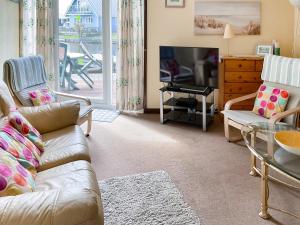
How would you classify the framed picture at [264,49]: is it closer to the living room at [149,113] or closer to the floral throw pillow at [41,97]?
the living room at [149,113]

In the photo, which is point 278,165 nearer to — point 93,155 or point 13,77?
point 93,155

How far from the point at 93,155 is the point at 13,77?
114cm

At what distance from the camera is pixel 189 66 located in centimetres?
479

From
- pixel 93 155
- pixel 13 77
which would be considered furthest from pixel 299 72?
pixel 13 77

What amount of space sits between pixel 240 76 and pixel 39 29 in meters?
3.06

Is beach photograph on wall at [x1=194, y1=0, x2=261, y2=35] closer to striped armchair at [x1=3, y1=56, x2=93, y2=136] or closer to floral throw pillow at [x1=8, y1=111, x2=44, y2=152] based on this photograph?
striped armchair at [x1=3, y1=56, x2=93, y2=136]

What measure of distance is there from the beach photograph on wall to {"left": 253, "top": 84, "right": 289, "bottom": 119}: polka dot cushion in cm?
139

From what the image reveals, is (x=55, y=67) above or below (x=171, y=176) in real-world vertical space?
above

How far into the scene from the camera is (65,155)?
241cm

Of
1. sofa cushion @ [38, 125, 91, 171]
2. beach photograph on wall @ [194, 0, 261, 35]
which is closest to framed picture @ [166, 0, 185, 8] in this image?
beach photograph on wall @ [194, 0, 261, 35]

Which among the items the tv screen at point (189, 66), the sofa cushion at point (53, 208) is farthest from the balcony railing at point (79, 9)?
the sofa cushion at point (53, 208)

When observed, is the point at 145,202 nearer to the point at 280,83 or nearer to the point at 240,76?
the point at 280,83

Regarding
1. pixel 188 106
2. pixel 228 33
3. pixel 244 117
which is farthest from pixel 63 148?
pixel 228 33

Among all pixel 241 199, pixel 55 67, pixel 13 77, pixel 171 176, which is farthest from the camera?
pixel 55 67
